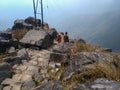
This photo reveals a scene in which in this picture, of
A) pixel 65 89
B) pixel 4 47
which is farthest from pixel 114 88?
pixel 4 47

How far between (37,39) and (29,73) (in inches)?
275

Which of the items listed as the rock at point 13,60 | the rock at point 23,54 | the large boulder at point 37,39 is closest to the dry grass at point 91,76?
the rock at point 13,60

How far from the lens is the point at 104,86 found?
13.7 meters

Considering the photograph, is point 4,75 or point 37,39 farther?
point 37,39

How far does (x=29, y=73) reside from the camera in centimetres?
1872

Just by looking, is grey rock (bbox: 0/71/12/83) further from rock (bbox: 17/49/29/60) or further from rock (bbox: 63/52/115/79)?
rock (bbox: 17/49/29/60)

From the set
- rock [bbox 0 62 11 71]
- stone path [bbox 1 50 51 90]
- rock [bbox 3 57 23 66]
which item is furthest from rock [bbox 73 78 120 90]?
rock [bbox 3 57 23 66]

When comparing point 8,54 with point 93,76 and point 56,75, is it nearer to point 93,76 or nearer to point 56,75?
point 56,75

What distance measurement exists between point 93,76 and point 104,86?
188cm

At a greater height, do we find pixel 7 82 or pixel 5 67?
pixel 5 67

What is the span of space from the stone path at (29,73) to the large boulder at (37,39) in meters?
1.52

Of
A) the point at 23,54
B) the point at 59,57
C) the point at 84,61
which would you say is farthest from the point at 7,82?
the point at 23,54

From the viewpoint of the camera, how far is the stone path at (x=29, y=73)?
1678cm

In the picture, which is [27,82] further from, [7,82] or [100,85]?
[100,85]
